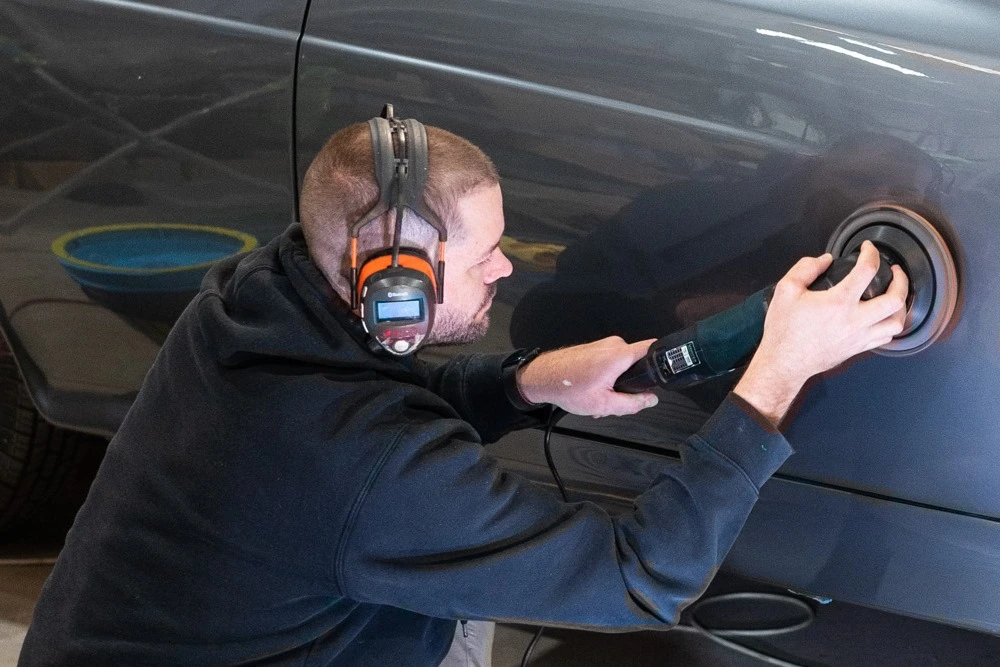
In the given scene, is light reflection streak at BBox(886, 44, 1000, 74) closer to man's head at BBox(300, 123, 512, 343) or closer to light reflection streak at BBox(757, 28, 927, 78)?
light reflection streak at BBox(757, 28, 927, 78)

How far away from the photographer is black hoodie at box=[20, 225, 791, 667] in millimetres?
1075

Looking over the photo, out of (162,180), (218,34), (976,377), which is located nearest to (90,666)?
(162,180)

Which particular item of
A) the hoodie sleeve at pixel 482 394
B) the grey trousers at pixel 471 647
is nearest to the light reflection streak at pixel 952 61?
the hoodie sleeve at pixel 482 394

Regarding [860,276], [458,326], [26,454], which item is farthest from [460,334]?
[26,454]

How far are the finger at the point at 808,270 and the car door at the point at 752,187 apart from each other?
0.13m

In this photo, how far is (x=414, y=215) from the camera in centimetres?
112

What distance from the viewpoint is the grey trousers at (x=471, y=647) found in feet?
5.08

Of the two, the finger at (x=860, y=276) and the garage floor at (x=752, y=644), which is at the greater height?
the finger at (x=860, y=276)

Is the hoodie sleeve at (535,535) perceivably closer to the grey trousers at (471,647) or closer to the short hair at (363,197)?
the short hair at (363,197)

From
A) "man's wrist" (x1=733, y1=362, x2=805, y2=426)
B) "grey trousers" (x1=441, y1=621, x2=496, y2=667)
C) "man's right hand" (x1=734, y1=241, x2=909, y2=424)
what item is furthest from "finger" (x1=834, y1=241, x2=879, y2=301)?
"grey trousers" (x1=441, y1=621, x2=496, y2=667)

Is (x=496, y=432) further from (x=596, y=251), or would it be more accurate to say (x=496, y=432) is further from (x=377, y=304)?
(x=377, y=304)

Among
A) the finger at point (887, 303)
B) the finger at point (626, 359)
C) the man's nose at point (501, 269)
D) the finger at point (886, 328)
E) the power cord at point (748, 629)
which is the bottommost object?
the power cord at point (748, 629)

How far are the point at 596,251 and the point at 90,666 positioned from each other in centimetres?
83

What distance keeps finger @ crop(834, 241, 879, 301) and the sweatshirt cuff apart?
0.18 m
